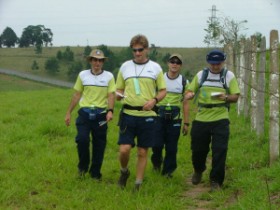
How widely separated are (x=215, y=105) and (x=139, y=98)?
39.9 inches

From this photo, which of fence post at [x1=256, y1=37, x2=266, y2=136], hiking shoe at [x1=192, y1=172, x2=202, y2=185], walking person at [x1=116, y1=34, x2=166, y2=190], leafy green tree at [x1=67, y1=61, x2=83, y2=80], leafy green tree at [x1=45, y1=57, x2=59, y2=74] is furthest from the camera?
leafy green tree at [x1=45, y1=57, x2=59, y2=74]

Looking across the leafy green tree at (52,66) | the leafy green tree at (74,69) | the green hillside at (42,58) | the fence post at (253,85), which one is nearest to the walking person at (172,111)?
the fence post at (253,85)

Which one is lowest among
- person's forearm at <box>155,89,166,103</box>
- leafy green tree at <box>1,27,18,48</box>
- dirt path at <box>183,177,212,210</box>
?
dirt path at <box>183,177,212,210</box>

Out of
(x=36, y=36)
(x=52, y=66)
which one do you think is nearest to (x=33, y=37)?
(x=36, y=36)

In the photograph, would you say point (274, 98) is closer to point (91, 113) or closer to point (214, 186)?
point (214, 186)

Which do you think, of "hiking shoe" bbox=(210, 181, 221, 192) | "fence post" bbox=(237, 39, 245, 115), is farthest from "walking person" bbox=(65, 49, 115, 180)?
"fence post" bbox=(237, 39, 245, 115)

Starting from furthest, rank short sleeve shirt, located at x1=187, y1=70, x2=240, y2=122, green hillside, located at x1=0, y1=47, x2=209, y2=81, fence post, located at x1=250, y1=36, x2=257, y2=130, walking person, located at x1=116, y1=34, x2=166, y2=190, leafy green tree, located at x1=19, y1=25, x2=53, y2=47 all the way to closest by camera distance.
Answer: leafy green tree, located at x1=19, y1=25, x2=53, y2=47 → green hillside, located at x1=0, y1=47, x2=209, y2=81 → fence post, located at x1=250, y1=36, x2=257, y2=130 → short sleeve shirt, located at x1=187, y1=70, x2=240, y2=122 → walking person, located at x1=116, y1=34, x2=166, y2=190

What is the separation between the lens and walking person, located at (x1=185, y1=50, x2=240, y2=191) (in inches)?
234

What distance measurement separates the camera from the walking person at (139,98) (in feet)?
19.3

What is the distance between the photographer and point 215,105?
238 inches

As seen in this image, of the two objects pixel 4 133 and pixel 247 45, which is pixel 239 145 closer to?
pixel 247 45

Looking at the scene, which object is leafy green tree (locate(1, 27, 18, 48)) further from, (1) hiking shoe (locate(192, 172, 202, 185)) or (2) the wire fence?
(1) hiking shoe (locate(192, 172, 202, 185))

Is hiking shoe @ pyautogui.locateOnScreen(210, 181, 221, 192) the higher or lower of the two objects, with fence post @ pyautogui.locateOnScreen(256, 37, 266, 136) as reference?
lower

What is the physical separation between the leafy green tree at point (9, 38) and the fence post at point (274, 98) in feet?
371
